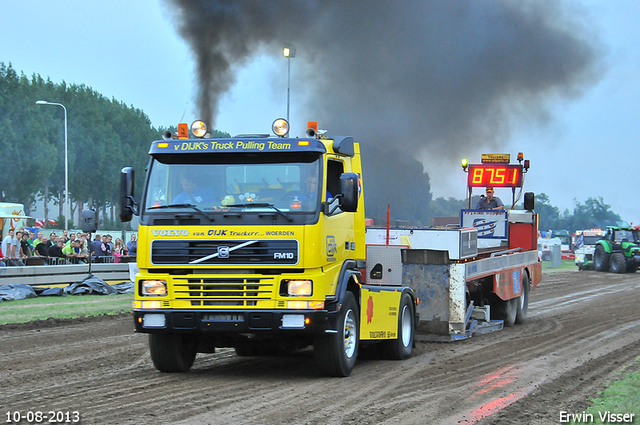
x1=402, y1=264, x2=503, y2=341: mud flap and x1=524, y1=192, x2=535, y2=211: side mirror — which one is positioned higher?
x1=524, y1=192, x2=535, y2=211: side mirror

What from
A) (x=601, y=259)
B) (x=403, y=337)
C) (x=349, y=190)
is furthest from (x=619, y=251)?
(x=349, y=190)

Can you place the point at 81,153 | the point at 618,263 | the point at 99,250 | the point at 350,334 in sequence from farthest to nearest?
the point at 81,153
the point at 618,263
the point at 99,250
the point at 350,334

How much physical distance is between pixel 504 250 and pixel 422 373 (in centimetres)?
661

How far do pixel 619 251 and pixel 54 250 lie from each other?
2513 cm

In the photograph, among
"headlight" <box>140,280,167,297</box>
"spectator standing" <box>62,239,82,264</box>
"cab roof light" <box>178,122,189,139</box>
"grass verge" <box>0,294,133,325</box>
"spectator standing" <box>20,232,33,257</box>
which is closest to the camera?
"headlight" <box>140,280,167,297</box>

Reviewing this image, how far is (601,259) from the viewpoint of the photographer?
36281 mm

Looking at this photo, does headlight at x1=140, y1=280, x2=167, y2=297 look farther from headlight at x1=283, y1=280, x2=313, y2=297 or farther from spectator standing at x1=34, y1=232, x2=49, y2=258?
spectator standing at x1=34, y1=232, x2=49, y2=258

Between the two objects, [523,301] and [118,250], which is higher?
[118,250]

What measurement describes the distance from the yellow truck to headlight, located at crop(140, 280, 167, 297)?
0.4 inches

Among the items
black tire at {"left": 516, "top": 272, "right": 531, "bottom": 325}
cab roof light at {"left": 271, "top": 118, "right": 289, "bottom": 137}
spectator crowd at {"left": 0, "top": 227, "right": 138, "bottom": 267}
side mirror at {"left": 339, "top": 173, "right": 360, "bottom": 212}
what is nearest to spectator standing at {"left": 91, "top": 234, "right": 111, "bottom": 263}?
spectator crowd at {"left": 0, "top": 227, "right": 138, "bottom": 267}

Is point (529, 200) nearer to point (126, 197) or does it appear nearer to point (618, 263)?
point (126, 197)

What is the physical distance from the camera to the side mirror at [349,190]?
8.23 m

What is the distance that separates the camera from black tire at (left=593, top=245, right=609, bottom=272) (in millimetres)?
36094

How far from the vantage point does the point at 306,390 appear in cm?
772
